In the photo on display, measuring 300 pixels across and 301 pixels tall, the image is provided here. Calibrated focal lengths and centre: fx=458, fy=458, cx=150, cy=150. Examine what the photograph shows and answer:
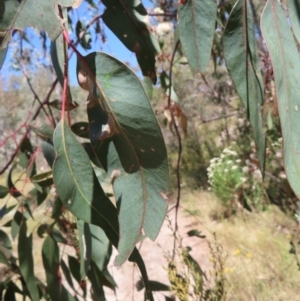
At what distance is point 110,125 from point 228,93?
4875 millimetres

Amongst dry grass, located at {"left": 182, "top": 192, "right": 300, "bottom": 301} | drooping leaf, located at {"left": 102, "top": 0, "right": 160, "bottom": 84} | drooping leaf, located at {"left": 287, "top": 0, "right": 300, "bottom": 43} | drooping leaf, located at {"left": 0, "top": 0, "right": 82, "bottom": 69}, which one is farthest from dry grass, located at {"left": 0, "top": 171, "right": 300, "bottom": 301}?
drooping leaf, located at {"left": 0, "top": 0, "right": 82, "bottom": 69}

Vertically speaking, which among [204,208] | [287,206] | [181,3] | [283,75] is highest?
[204,208]

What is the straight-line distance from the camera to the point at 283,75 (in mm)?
542

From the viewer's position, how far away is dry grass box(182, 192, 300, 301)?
2396mm

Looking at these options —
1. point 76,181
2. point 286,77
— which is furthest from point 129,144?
point 286,77

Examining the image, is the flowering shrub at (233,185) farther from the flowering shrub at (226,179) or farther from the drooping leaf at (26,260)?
the drooping leaf at (26,260)

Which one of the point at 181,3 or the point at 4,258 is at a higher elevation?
the point at 181,3

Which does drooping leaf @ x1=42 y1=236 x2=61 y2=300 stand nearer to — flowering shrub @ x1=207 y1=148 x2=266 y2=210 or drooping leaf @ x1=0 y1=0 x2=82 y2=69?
drooping leaf @ x1=0 y1=0 x2=82 y2=69

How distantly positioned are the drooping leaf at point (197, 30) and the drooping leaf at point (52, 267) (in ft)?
2.42

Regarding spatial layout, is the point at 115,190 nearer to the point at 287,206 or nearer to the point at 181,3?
the point at 181,3

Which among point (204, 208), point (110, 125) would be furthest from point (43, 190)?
point (204, 208)

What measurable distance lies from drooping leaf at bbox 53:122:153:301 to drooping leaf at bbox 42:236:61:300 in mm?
571

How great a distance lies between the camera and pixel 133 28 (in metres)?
0.72

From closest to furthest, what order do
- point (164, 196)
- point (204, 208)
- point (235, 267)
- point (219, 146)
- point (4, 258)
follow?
point (164, 196) → point (4, 258) → point (235, 267) → point (204, 208) → point (219, 146)
